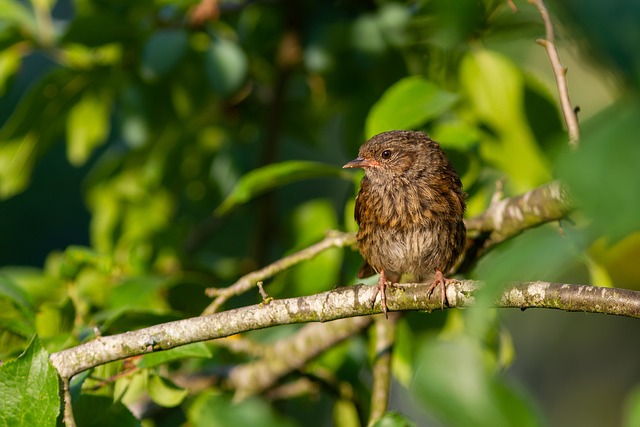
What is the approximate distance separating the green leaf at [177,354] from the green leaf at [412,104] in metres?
1.04

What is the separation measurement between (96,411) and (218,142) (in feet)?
7.08

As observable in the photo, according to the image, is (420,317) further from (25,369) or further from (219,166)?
(25,369)

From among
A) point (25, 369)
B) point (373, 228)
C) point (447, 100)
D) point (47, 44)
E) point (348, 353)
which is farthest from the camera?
point (47, 44)

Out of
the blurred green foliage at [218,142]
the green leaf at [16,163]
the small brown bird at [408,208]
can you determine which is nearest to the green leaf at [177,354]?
the blurred green foliage at [218,142]

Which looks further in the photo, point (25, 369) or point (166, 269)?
point (166, 269)

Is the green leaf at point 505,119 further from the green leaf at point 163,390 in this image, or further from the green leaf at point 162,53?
the green leaf at point 163,390

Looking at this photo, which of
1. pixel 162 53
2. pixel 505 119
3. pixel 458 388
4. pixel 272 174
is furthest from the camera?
pixel 505 119

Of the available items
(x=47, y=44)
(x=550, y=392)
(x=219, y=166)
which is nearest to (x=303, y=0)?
(x=219, y=166)

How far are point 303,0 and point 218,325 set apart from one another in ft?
6.86

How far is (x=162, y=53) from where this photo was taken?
3.23 m

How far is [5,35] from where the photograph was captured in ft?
11.5

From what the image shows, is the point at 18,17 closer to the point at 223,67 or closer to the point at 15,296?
the point at 223,67

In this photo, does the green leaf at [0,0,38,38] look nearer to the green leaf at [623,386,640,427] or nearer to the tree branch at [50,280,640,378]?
the tree branch at [50,280,640,378]

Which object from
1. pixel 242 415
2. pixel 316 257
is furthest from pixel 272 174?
pixel 242 415
